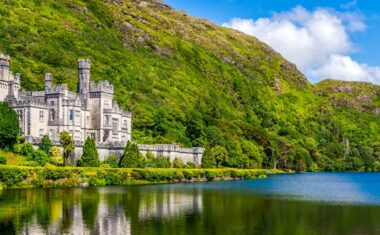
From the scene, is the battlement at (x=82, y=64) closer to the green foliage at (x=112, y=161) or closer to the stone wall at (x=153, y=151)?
the stone wall at (x=153, y=151)

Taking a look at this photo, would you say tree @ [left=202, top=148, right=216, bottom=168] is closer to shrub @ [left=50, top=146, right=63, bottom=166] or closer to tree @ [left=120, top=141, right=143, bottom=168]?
tree @ [left=120, top=141, right=143, bottom=168]

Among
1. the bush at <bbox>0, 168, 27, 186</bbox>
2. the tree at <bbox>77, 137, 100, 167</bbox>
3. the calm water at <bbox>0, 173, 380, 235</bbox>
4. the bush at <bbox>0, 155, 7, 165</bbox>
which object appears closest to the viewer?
the calm water at <bbox>0, 173, 380, 235</bbox>

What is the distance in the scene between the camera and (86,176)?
8106 cm

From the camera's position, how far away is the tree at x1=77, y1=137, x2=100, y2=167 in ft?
294

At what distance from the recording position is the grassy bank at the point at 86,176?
72562 millimetres

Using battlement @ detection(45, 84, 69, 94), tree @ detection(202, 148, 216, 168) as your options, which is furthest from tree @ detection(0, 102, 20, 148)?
tree @ detection(202, 148, 216, 168)

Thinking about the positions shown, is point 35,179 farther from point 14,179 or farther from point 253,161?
point 253,161

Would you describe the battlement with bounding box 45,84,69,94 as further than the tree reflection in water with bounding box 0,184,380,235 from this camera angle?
Yes

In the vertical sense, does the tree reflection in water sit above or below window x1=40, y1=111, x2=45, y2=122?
below

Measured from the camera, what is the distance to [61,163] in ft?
286

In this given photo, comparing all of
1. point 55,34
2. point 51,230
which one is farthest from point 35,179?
point 55,34

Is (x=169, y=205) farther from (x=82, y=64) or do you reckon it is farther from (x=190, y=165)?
(x=190, y=165)

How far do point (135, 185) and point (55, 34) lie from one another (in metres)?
123

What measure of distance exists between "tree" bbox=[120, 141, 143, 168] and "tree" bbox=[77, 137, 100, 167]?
5.28 m
